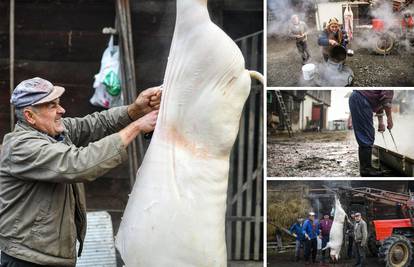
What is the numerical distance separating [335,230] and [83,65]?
84.2 inches

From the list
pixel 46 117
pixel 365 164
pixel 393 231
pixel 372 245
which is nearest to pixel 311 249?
pixel 372 245

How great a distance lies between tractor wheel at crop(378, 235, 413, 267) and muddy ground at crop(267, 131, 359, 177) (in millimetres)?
516

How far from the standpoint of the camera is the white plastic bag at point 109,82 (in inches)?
190

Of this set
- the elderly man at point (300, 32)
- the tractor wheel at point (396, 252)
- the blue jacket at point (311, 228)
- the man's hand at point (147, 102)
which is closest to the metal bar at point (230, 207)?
the blue jacket at point (311, 228)

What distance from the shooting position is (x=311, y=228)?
4.23 metres

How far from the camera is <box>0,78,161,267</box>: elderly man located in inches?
103

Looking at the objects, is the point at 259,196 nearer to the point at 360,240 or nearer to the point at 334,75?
the point at 360,240

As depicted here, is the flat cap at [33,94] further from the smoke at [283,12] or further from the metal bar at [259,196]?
the metal bar at [259,196]

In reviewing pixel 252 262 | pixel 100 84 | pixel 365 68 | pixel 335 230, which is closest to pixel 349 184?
pixel 335 230

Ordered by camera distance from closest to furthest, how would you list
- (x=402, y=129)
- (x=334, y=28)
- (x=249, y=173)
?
(x=334, y=28) → (x=402, y=129) → (x=249, y=173)

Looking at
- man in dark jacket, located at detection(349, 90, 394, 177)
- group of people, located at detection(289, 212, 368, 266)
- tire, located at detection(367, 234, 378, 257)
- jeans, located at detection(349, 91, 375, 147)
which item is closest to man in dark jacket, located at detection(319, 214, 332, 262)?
group of people, located at detection(289, 212, 368, 266)

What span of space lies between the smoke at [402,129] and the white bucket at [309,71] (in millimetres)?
471

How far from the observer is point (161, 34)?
16.3ft

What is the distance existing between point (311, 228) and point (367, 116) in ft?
2.50
